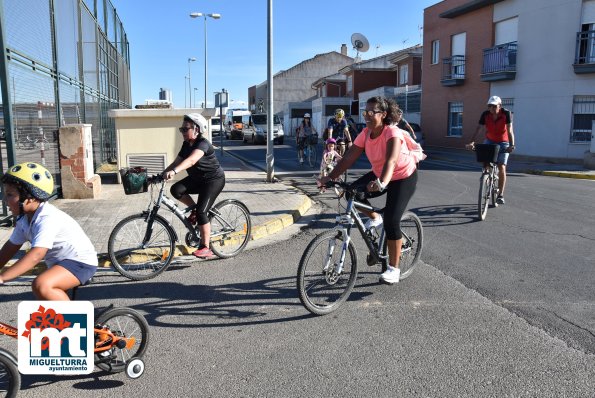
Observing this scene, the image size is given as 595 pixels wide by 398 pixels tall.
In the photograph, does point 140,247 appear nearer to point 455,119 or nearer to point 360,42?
point 455,119

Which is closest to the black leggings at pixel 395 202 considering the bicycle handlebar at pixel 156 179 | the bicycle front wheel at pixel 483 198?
the bicycle handlebar at pixel 156 179

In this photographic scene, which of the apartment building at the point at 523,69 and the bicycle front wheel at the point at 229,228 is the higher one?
the apartment building at the point at 523,69

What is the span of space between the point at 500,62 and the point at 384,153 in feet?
72.5

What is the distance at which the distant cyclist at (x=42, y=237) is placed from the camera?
3.07 meters

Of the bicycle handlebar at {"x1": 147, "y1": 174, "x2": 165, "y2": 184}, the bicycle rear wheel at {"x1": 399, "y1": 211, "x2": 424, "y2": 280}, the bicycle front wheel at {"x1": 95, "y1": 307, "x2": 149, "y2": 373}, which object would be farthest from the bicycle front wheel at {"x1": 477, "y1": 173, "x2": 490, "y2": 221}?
the bicycle front wheel at {"x1": 95, "y1": 307, "x2": 149, "y2": 373}

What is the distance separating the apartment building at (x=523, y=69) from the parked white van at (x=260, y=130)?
11.6 m

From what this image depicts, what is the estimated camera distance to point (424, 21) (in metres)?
31.9

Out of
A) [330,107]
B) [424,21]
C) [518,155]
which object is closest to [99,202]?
[518,155]

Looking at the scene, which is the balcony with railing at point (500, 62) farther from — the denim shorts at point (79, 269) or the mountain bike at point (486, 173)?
the denim shorts at point (79, 269)

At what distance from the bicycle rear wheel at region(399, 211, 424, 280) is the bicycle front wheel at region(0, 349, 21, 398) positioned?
3.52 m

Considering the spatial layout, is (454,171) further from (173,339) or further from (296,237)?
(173,339)

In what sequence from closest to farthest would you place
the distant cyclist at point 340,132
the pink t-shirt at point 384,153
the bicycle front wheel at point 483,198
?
the pink t-shirt at point 384,153 → the bicycle front wheel at point 483,198 → the distant cyclist at point 340,132

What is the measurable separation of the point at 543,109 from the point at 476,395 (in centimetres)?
2179

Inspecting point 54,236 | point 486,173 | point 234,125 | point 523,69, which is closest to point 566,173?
point 523,69
